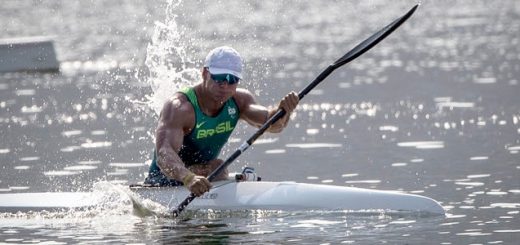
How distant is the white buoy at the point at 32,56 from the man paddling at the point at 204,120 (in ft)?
27.6

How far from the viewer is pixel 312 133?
27281 mm

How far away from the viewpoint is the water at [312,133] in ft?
Result: 57.3

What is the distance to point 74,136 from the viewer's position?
2778 cm

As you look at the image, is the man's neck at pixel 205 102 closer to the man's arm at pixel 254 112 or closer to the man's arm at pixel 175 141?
the man's arm at pixel 175 141

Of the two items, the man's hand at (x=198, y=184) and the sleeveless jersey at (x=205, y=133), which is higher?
the sleeveless jersey at (x=205, y=133)

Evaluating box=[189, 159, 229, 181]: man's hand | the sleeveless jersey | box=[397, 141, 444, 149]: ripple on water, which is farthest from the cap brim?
box=[397, 141, 444, 149]: ripple on water

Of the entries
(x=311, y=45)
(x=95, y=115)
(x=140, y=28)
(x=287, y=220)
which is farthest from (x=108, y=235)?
(x=140, y=28)

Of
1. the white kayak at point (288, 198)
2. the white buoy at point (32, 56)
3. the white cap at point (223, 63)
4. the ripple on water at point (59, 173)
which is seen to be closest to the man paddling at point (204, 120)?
the white cap at point (223, 63)

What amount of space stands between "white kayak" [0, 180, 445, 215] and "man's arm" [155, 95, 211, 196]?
23.9 inches

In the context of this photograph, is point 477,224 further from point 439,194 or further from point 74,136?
point 74,136

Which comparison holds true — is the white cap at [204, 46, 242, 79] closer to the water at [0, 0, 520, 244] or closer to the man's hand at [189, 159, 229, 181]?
the man's hand at [189, 159, 229, 181]

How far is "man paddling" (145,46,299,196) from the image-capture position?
1744cm

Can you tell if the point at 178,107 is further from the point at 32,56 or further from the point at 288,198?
the point at 32,56

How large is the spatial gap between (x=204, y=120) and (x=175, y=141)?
22.9 inches
